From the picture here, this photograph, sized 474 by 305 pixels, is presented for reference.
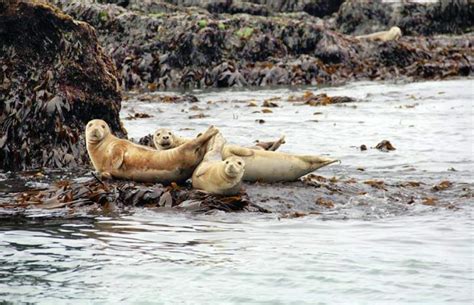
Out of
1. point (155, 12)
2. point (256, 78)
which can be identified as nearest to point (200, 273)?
point (256, 78)

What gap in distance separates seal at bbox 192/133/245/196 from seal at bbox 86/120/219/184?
155mm

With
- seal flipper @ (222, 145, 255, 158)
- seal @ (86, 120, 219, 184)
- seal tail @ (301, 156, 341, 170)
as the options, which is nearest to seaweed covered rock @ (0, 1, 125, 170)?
seal @ (86, 120, 219, 184)

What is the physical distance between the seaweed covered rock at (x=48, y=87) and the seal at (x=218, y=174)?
310 cm

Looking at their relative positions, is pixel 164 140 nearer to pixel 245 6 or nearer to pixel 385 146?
pixel 385 146

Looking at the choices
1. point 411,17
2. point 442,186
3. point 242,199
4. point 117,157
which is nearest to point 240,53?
point 411,17

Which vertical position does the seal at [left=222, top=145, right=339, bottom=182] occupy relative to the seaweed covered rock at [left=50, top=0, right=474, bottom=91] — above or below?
above

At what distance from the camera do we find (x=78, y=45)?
12914 mm

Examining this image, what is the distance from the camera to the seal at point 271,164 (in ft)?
31.4

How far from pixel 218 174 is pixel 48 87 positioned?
425 centimetres

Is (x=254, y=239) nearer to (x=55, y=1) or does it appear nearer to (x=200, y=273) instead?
(x=200, y=273)

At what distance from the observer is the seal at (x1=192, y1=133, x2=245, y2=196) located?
8836mm

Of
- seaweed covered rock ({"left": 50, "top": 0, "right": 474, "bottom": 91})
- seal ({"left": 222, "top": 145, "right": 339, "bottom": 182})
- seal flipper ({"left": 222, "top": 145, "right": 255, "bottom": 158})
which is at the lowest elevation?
seaweed covered rock ({"left": 50, "top": 0, "right": 474, "bottom": 91})

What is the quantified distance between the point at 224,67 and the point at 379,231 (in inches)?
753

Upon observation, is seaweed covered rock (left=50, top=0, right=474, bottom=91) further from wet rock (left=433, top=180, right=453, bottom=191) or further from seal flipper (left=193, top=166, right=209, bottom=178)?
seal flipper (left=193, top=166, right=209, bottom=178)
